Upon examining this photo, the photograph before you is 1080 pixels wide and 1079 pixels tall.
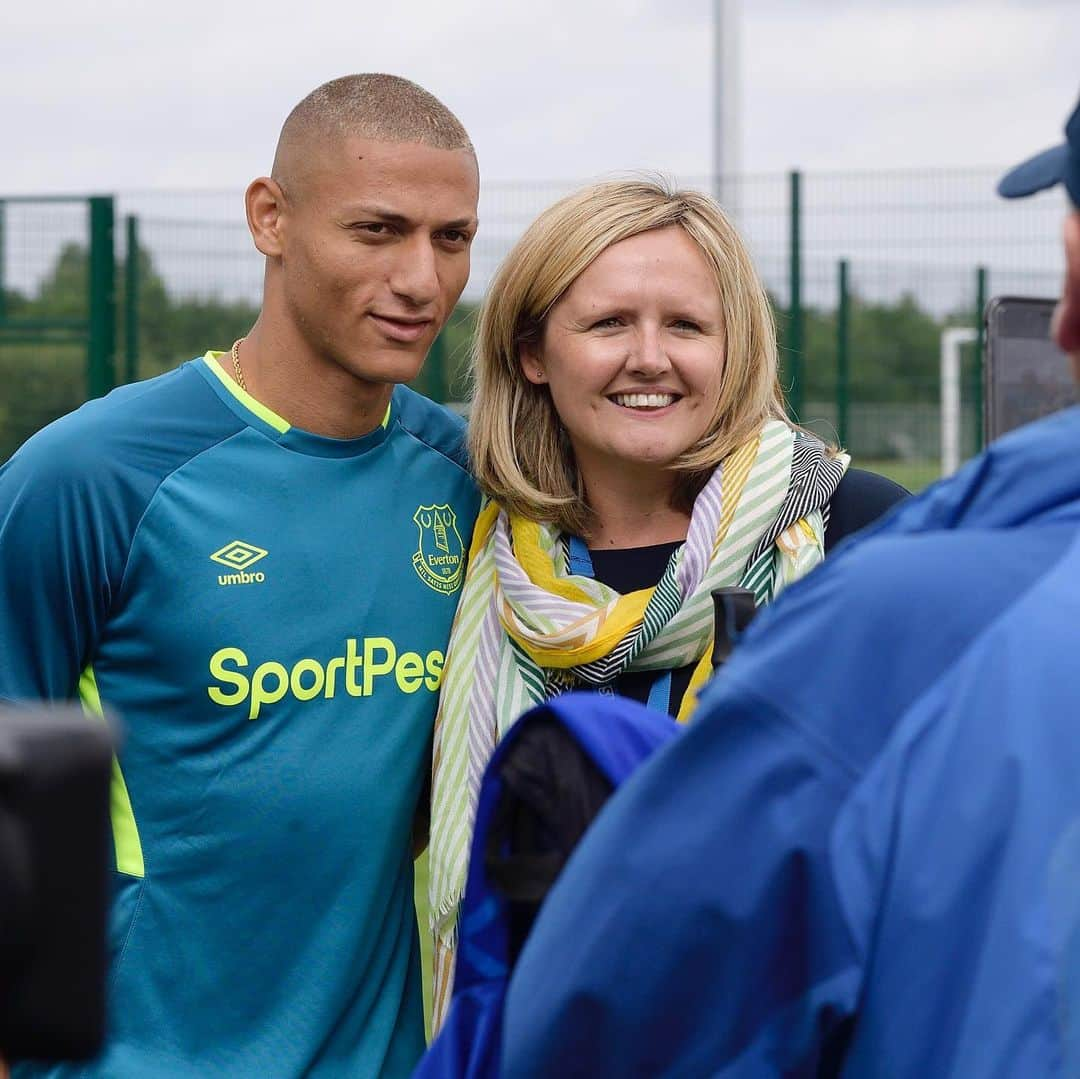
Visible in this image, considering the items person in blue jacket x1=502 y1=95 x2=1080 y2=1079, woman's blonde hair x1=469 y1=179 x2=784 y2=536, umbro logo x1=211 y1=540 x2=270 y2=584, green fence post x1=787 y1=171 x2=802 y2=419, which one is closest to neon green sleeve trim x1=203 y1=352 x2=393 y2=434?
umbro logo x1=211 y1=540 x2=270 y2=584

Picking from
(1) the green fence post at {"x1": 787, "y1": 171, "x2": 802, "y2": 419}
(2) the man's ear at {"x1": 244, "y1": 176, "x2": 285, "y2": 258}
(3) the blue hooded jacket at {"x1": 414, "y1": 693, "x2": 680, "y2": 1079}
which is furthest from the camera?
(1) the green fence post at {"x1": 787, "y1": 171, "x2": 802, "y2": 419}

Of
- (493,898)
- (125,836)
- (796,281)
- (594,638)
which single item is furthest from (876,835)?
(796,281)

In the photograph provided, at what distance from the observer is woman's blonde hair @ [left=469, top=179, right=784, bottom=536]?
290 cm

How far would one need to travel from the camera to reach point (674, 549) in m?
2.90

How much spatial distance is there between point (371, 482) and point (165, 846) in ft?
2.42

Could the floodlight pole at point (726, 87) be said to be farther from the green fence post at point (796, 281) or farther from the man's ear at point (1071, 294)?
the man's ear at point (1071, 294)

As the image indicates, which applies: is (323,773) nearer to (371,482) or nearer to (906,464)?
(371,482)

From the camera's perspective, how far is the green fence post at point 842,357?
35.3 ft

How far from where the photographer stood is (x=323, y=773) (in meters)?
2.71

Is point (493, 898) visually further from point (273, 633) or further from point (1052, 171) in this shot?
point (273, 633)

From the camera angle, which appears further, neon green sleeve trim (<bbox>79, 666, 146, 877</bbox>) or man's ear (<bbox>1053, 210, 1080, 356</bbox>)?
neon green sleeve trim (<bbox>79, 666, 146, 877</bbox>)

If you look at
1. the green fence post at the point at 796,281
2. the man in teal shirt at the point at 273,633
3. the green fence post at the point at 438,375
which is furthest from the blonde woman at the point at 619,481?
the green fence post at the point at 438,375

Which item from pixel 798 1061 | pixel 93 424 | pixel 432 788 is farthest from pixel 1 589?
pixel 798 1061

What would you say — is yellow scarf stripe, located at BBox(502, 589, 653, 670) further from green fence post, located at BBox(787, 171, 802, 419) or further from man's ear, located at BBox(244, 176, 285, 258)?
green fence post, located at BBox(787, 171, 802, 419)
